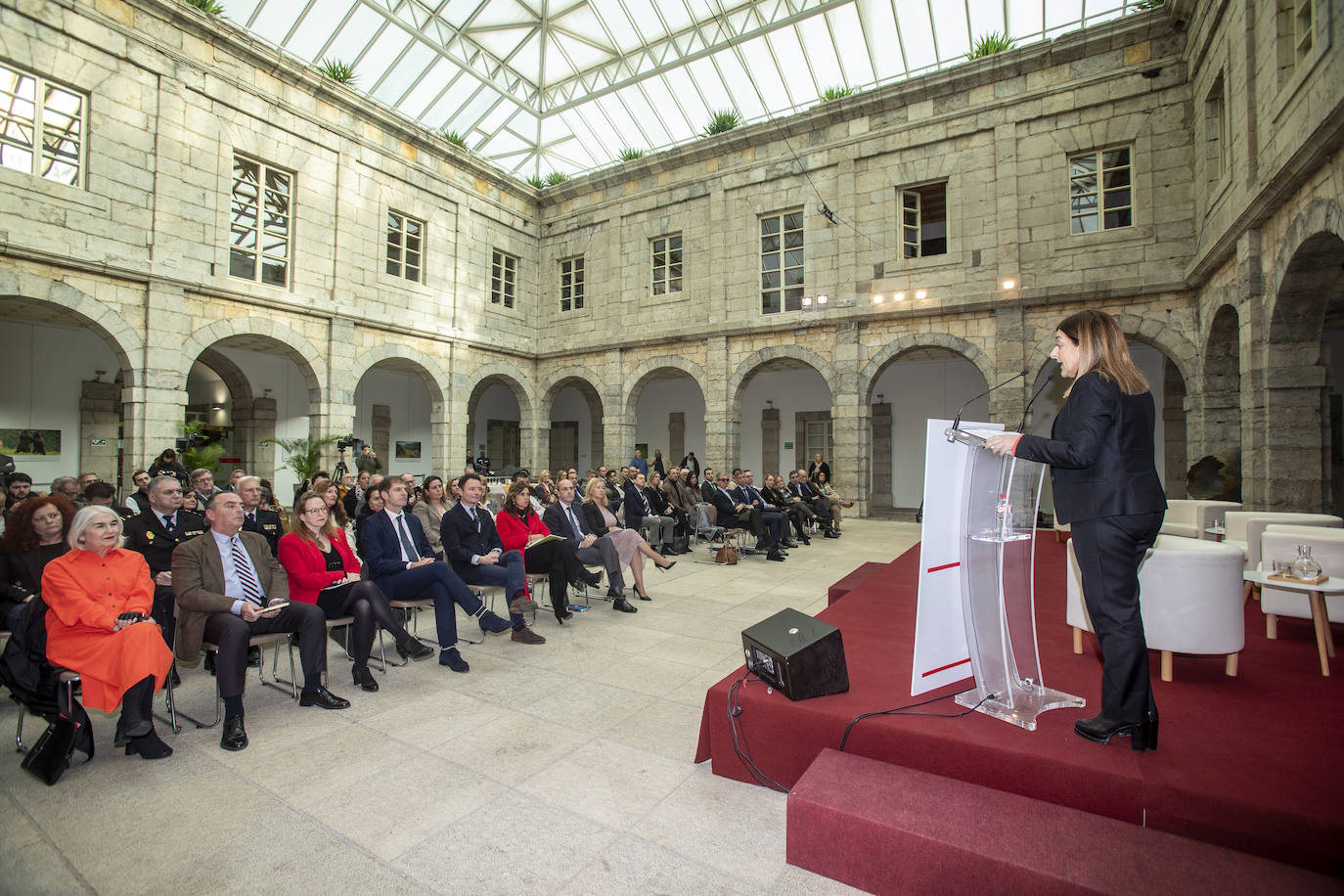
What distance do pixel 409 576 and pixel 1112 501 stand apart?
3885mm

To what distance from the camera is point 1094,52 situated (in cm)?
1005

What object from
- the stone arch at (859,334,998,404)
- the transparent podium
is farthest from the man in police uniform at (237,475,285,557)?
the stone arch at (859,334,998,404)

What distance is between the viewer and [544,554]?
17.0 ft

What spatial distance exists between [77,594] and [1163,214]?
1310 cm

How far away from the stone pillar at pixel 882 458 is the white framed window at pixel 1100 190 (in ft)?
18.1

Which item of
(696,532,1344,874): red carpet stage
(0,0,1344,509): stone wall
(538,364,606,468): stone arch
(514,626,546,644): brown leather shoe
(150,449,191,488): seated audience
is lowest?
(514,626,546,644): brown leather shoe

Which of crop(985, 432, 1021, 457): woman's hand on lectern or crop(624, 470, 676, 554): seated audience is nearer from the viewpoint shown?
crop(985, 432, 1021, 457): woman's hand on lectern

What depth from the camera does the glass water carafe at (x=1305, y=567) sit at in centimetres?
317

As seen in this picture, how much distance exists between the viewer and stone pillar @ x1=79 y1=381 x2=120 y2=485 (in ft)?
37.5

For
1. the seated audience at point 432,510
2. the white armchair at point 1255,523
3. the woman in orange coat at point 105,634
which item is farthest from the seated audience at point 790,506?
the woman in orange coat at point 105,634

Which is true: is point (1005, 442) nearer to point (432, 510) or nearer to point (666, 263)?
point (432, 510)

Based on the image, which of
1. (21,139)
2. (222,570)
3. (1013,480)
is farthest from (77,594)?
(21,139)

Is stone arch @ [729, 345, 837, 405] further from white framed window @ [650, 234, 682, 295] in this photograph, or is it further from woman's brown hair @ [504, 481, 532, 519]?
woman's brown hair @ [504, 481, 532, 519]

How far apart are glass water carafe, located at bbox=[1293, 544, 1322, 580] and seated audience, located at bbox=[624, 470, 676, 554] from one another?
5391 millimetres
